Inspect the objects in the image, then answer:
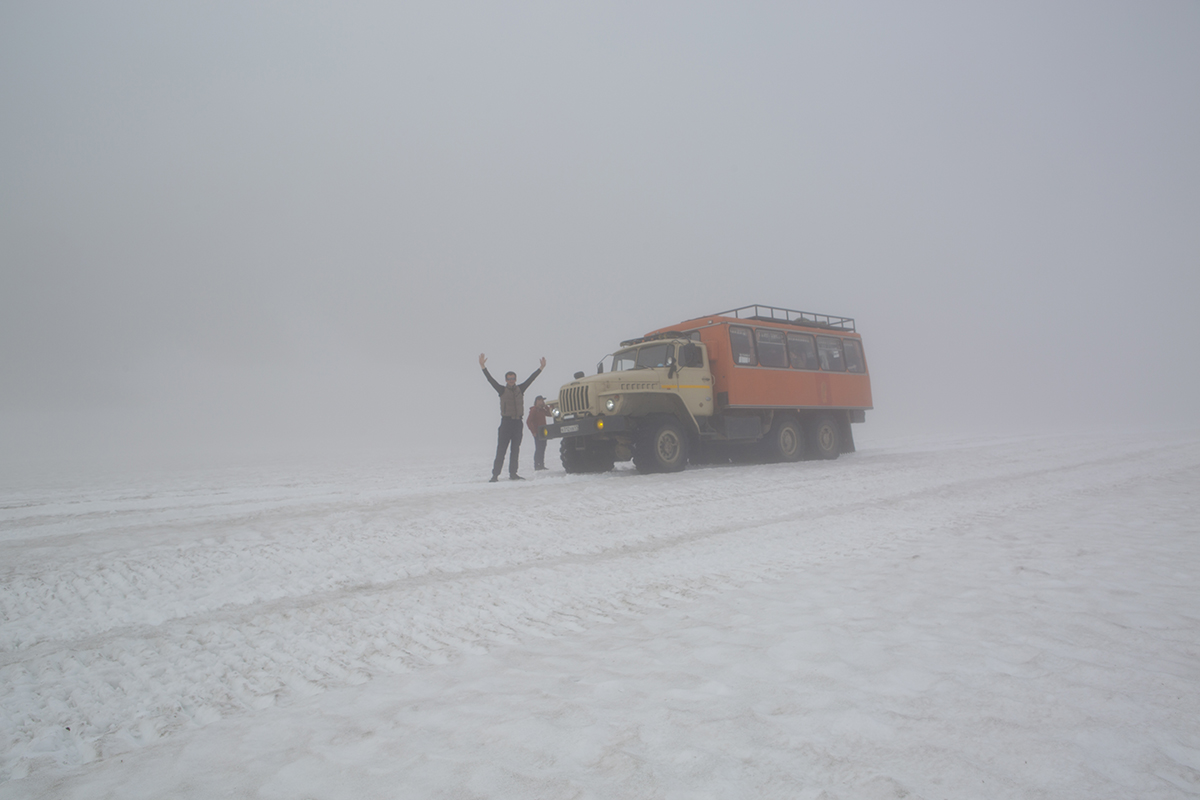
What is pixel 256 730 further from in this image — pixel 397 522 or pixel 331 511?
pixel 331 511

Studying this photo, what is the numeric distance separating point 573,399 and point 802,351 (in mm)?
6231

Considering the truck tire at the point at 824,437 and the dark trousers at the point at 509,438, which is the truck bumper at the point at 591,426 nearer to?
the dark trousers at the point at 509,438

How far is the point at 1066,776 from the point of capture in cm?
217

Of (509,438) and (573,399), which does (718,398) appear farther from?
(509,438)

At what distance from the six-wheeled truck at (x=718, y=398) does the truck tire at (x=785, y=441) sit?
0.9 inches

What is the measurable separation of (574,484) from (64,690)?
715 cm

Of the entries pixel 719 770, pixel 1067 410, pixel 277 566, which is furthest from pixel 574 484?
pixel 1067 410

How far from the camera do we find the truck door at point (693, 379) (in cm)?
1293

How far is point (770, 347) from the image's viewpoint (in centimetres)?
1478

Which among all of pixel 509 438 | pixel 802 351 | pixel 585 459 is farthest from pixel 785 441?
pixel 509 438

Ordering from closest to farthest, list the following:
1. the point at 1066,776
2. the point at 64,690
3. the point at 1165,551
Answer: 1. the point at 1066,776
2. the point at 64,690
3. the point at 1165,551

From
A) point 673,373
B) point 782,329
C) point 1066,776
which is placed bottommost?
point 1066,776

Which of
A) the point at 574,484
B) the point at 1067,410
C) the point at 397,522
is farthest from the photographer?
the point at 1067,410

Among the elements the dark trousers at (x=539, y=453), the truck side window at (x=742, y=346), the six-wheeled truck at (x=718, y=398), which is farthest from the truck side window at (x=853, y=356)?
the dark trousers at (x=539, y=453)
